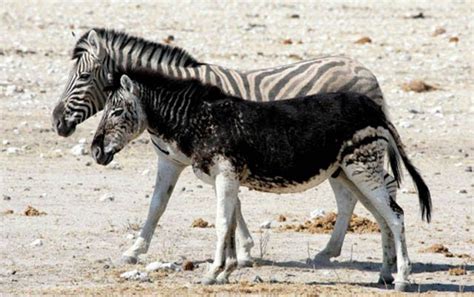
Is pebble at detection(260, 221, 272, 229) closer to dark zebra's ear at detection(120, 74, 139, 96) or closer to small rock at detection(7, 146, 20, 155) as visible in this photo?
dark zebra's ear at detection(120, 74, 139, 96)

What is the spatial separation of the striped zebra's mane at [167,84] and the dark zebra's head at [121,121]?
88 millimetres

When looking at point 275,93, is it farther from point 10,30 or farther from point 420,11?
point 420,11

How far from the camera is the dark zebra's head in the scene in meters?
10.5

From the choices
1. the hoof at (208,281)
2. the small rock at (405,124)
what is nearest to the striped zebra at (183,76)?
the hoof at (208,281)

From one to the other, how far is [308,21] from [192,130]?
24332mm

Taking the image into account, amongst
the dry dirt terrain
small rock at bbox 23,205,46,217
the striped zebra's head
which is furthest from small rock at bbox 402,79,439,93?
the striped zebra's head

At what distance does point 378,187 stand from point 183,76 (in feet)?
8.13

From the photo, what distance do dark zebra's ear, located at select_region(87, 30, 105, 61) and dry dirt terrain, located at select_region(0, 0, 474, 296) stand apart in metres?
1.68

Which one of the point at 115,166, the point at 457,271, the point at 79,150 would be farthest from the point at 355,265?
the point at 79,150

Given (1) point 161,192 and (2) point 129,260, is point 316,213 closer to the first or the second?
(1) point 161,192

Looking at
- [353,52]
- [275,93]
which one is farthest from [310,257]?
[353,52]

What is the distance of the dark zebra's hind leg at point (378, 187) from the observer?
10148mm

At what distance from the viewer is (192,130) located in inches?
408

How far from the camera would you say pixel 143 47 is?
1217 cm
